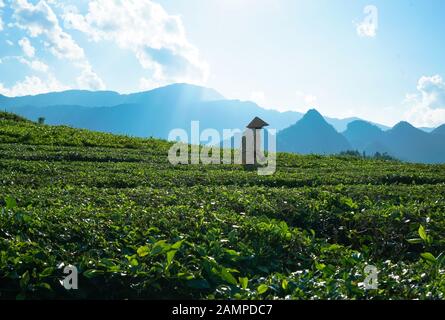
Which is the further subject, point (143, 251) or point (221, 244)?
point (221, 244)

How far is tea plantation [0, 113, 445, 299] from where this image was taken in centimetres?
554

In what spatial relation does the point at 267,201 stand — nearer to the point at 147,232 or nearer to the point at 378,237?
the point at 378,237

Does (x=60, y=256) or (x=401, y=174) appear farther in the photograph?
(x=401, y=174)

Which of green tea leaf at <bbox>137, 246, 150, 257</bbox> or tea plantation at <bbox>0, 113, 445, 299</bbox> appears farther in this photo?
green tea leaf at <bbox>137, 246, 150, 257</bbox>

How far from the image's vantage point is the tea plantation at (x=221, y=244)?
5.54m

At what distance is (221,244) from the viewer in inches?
277

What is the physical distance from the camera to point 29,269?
5699 millimetres

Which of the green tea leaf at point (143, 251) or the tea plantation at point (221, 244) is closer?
the tea plantation at point (221, 244)
